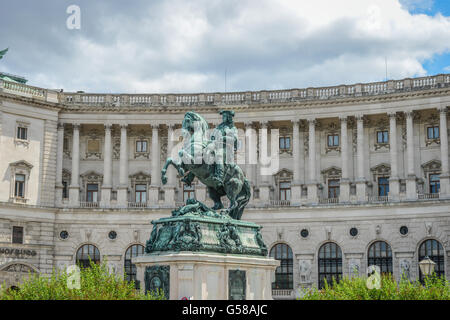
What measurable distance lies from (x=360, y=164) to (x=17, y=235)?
3032 centimetres

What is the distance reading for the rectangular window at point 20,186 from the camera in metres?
69.4

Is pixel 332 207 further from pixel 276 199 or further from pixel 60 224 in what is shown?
pixel 60 224

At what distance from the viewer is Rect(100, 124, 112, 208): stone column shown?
7200 centimetres

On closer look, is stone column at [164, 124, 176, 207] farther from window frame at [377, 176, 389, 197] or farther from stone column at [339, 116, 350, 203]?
window frame at [377, 176, 389, 197]

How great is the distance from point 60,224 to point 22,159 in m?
6.69

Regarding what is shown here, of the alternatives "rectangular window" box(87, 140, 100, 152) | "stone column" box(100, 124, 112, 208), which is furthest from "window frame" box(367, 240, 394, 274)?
"rectangular window" box(87, 140, 100, 152)

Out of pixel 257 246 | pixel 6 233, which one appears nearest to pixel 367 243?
pixel 6 233

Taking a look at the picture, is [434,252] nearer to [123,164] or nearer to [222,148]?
[123,164]

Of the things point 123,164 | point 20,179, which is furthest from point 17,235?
point 123,164

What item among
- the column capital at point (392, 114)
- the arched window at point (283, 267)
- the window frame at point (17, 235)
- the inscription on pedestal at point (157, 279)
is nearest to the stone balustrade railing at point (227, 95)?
the column capital at point (392, 114)

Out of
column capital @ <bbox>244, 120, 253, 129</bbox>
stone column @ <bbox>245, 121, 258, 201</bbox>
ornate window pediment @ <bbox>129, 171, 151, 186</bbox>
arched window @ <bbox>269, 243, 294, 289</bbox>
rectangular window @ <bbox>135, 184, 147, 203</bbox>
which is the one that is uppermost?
column capital @ <bbox>244, 120, 253, 129</bbox>

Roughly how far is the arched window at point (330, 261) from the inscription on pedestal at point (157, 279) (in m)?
43.1

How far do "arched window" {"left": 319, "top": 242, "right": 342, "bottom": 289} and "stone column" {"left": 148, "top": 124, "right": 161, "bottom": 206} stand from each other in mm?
15650

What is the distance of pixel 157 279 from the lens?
25016mm
